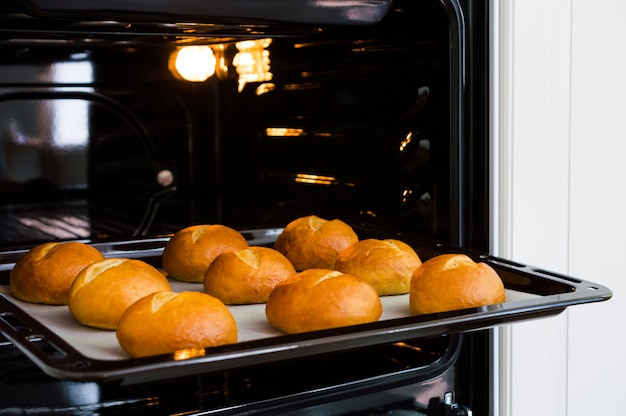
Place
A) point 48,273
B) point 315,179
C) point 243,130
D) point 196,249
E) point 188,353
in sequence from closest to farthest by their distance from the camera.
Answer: point 188,353, point 48,273, point 196,249, point 315,179, point 243,130

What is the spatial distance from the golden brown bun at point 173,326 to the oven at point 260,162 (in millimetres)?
53

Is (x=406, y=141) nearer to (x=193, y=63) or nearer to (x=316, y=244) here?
(x=316, y=244)

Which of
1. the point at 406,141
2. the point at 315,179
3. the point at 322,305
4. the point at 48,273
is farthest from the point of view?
the point at 315,179

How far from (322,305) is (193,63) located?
0.77 m

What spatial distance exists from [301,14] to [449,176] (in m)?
0.33

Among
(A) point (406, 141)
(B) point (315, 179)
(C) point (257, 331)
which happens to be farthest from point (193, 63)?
(C) point (257, 331)

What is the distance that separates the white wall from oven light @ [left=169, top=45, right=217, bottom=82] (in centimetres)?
58

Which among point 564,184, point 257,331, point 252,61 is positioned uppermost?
point 252,61

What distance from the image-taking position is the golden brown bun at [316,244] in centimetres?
123

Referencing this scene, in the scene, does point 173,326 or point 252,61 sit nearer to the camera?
point 173,326

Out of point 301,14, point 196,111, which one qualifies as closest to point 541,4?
point 301,14

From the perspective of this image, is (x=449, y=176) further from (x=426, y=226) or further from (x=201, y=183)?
(x=201, y=183)

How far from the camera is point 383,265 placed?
3.67 feet

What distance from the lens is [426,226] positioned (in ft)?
4.23
